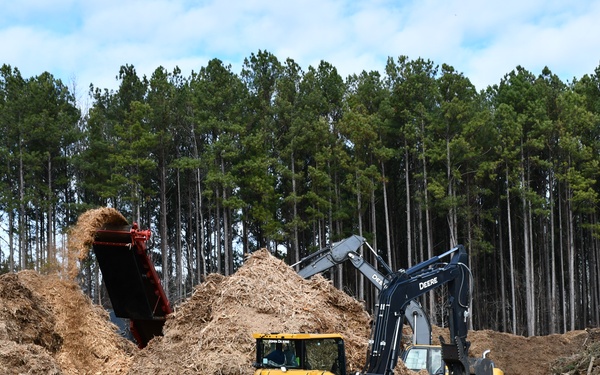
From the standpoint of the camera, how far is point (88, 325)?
14742 mm

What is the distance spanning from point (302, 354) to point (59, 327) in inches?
252

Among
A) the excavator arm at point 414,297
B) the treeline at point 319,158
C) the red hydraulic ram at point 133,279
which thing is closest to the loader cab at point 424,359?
the excavator arm at point 414,297

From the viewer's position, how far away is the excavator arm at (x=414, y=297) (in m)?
10.4

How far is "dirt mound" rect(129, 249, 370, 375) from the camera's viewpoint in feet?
39.9

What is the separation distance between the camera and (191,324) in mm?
13781

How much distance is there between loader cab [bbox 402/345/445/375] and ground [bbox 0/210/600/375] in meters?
0.97

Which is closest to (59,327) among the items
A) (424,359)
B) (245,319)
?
(245,319)

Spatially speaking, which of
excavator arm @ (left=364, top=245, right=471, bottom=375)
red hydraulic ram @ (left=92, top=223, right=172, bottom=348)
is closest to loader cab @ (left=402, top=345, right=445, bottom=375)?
excavator arm @ (left=364, top=245, right=471, bottom=375)

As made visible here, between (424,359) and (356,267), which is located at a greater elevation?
(356,267)

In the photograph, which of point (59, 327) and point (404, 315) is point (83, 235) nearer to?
point (59, 327)

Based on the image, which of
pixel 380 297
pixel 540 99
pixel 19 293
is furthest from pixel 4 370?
pixel 540 99

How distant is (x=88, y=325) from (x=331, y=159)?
91.4ft

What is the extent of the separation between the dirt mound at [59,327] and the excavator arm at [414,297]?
5.24 metres

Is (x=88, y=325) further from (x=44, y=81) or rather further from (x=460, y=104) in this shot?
(x=44, y=81)
